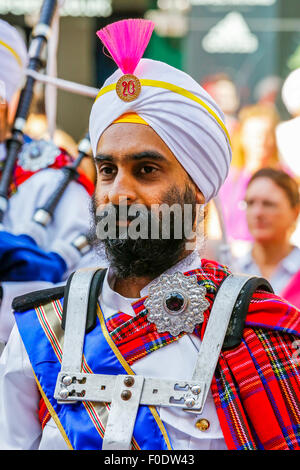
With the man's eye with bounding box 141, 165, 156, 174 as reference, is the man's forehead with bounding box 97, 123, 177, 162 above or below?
above

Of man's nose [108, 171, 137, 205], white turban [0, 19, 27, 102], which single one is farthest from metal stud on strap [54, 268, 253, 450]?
white turban [0, 19, 27, 102]

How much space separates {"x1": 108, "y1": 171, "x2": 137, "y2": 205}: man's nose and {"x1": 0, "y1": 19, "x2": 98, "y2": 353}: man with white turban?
928 mm

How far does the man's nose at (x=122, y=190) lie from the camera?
92.7 inches

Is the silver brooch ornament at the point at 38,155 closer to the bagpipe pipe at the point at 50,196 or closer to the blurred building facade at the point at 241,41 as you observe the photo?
the bagpipe pipe at the point at 50,196

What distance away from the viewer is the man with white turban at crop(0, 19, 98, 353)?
10.6 ft

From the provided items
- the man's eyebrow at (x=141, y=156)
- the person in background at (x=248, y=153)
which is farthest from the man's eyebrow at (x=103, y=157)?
the person in background at (x=248, y=153)

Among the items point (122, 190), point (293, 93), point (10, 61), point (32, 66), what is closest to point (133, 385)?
point (122, 190)

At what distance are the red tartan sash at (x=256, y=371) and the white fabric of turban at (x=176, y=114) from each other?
459mm

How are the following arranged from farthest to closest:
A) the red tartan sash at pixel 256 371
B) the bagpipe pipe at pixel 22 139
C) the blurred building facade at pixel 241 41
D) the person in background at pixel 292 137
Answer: the blurred building facade at pixel 241 41 < the person in background at pixel 292 137 < the bagpipe pipe at pixel 22 139 < the red tartan sash at pixel 256 371

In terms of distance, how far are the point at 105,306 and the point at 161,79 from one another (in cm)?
71

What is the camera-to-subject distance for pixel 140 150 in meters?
2.38

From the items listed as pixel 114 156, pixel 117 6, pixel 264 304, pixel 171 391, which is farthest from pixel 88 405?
pixel 117 6

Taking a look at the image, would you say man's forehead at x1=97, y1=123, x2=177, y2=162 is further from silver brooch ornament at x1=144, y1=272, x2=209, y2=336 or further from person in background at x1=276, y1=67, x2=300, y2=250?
person in background at x1=276, y1=67, x2=300, y2=250

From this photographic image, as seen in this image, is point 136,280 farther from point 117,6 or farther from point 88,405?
point 117,6
